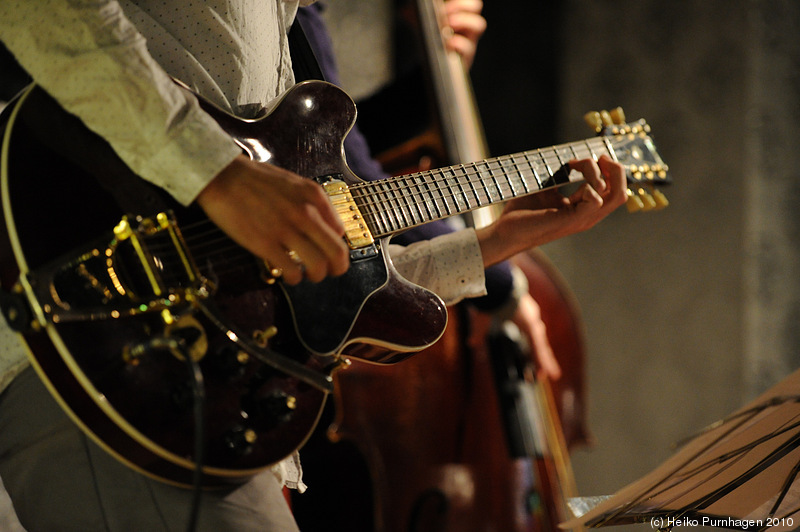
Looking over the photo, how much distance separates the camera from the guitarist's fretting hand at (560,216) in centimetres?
105

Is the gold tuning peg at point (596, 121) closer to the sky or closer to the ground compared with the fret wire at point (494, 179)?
closer to the sky

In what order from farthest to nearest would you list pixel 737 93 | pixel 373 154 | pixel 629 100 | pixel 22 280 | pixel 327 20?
pixel 629 100, pixel 737 93, pixel 327 20, pixel 373 154, pixel 22 280

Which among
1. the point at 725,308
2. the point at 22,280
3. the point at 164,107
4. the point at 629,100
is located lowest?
the point at 725,308

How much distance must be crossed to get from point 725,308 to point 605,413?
649mm

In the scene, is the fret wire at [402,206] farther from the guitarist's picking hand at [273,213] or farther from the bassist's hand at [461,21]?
the bassist's hand at [461,21]

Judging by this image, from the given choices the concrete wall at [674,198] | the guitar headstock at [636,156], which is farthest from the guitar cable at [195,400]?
the concrete wall at [674,198]

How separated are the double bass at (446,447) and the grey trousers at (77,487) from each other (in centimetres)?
84

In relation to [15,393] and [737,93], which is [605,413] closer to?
[737,93]

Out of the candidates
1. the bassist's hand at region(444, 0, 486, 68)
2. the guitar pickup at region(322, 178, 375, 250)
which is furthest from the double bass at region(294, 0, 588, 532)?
the guitar pickup at region(322, 178, 375, 250)

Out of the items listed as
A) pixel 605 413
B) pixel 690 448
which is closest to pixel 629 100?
pixel 605 413

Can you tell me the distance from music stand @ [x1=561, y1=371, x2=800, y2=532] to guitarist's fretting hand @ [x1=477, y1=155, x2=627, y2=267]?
1.16 ft

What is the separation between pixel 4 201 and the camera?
0.63 m

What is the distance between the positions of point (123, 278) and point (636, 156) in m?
0.82

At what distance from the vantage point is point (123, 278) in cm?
67
